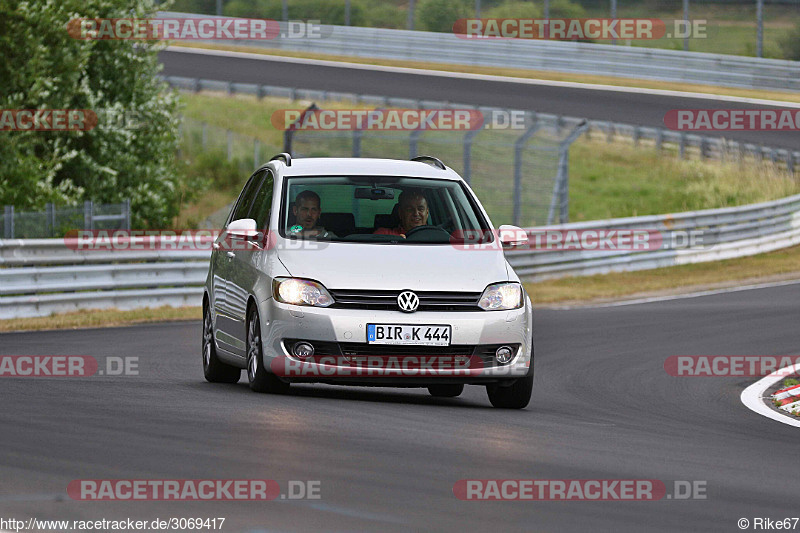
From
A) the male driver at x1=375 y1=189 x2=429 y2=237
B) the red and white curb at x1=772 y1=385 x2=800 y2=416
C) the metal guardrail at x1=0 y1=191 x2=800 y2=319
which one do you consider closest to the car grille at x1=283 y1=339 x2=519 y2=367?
the male driver at x1=375 y1=189 x2=429 y2=237

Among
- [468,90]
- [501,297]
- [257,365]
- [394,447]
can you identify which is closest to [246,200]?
[257,365]

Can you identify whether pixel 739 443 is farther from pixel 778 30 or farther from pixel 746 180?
pixel 778 30

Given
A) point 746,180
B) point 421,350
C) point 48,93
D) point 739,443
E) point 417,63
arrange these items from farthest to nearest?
point 417,63 → point 746,180 → point 48,93 → point 421,350 → point 739,443

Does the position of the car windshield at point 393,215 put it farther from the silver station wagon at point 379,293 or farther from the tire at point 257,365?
the tire at point 257,365

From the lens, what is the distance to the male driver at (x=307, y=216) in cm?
1070

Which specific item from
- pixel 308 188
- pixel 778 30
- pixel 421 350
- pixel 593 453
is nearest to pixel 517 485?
pixel 593 453

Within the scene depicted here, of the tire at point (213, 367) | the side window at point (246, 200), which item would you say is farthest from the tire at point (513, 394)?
the side window at point (246, 200)

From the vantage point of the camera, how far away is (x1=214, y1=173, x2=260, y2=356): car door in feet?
36.6

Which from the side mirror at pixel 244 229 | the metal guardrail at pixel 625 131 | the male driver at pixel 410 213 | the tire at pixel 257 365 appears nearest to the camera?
the tire at pixel 257 365

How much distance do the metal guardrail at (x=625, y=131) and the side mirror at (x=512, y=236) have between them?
24523 mm

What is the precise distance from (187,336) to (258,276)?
634cm

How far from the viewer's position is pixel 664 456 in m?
8.42

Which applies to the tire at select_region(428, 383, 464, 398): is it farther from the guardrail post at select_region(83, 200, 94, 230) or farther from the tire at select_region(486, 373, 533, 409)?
the guardrail post at select_region(83, 200, 94, 230)

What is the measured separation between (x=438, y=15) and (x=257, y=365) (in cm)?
4381
